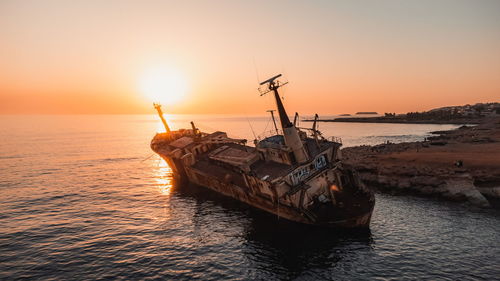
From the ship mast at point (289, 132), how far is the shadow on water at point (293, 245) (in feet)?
26.7

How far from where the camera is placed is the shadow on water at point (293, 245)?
2267 cm

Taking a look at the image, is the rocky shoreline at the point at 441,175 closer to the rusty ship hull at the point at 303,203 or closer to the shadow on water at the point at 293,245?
the rusty ship hull at the point at 303,203

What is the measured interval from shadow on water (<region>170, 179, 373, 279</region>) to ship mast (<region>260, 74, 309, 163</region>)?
8140 mm

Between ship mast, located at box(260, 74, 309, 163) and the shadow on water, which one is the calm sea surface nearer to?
the shadow on water

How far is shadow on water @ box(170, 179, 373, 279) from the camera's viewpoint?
22.7 metres

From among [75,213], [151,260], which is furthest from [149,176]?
[151,260]

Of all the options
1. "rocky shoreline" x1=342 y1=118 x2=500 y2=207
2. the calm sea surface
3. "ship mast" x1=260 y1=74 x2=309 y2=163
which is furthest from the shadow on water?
"rocky shoreline" x1=342 y1=118 x2=500 y2=207

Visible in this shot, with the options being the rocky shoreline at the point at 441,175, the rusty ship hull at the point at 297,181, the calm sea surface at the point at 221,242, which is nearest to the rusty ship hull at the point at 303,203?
the rusty ship hull at the point at 297,181

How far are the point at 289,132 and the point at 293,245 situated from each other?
1285 centimetres

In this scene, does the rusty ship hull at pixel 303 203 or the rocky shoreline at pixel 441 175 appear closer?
the rusty ship hull at pixel 303 203

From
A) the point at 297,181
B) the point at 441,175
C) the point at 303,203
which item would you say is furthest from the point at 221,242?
the point at 441,175

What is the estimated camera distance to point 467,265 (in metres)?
21.6

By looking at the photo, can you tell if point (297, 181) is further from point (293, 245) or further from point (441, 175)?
point (441, 175)

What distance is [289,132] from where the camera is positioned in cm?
3219
